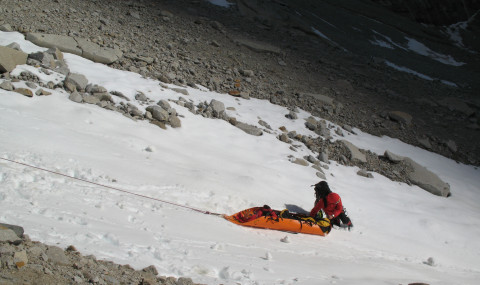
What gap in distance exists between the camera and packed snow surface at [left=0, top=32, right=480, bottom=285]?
4973 mm

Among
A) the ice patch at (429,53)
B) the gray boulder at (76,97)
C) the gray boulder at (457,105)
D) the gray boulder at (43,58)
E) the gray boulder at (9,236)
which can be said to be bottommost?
the gray boulder at (76,97)

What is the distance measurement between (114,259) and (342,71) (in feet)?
47.0

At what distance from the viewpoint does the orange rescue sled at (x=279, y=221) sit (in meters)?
6.72

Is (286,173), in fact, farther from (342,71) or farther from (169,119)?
(342,71)

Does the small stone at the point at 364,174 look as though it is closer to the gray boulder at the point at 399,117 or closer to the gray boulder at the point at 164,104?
the gray boulder at the point at 399,117

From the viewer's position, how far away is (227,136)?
32.9 ft

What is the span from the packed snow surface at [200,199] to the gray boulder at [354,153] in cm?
61

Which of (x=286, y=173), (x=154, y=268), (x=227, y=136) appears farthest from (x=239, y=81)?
(x=154, y=268)

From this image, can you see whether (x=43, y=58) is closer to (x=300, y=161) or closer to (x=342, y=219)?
(x=300, y=161)

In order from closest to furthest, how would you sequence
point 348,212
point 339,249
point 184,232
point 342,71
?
point 184,232 → point 339,249 → point 348,212 → point 342,71

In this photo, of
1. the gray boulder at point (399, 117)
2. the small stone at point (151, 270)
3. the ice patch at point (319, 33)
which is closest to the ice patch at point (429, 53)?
the ice patch at point (319, 33)

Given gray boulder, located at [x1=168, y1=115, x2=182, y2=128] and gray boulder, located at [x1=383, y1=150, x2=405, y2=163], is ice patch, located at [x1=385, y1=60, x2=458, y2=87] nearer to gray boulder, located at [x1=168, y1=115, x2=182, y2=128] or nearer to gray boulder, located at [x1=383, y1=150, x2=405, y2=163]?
gray boulder, located at [x1=383, y1=150, x2=405, y2=163]

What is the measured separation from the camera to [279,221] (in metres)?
6.99

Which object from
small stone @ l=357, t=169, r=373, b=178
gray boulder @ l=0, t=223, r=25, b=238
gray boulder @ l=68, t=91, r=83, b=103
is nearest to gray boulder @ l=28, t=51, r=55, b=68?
gray boulder @ l=68, t=91, r=83, b=103
